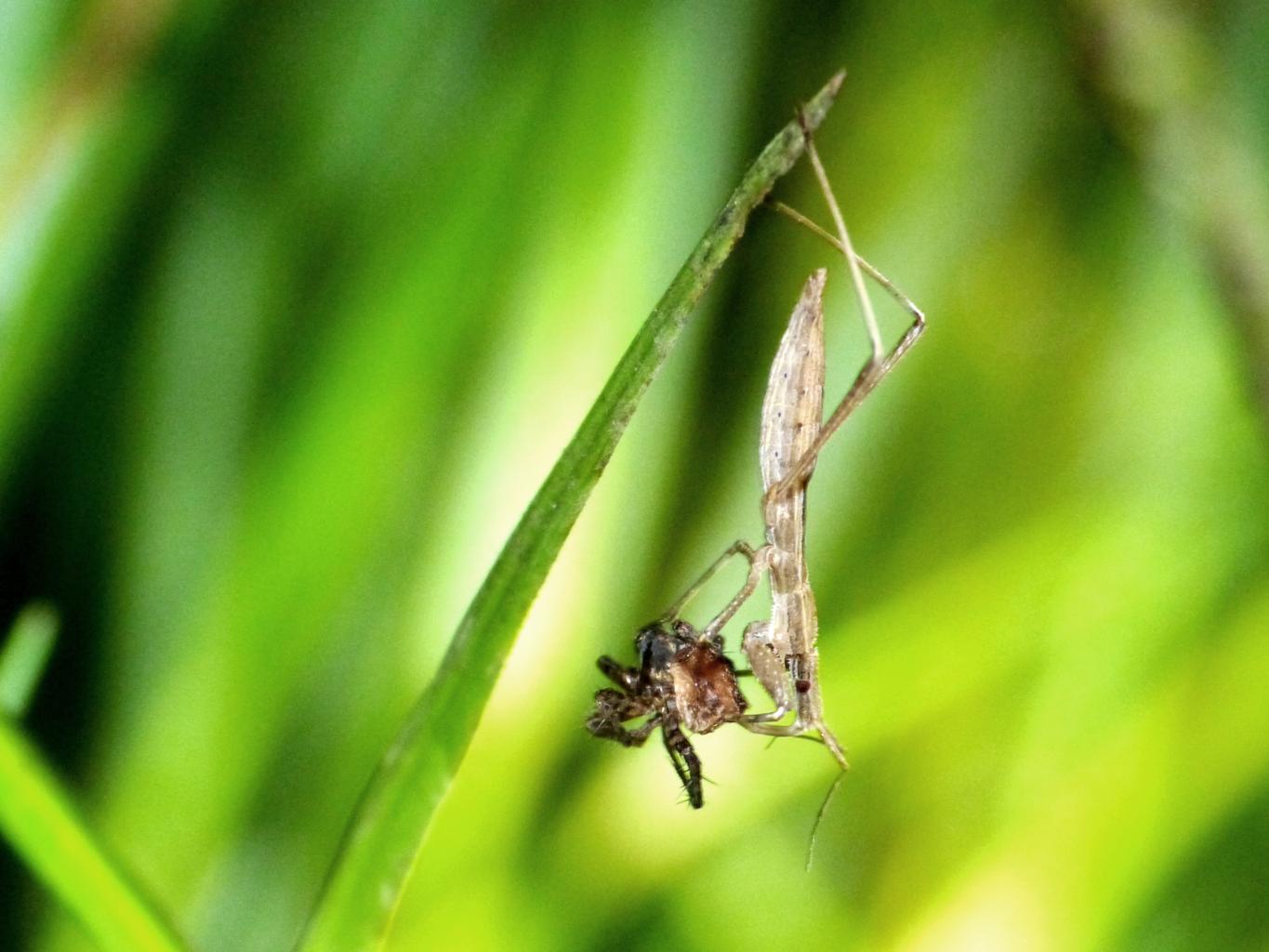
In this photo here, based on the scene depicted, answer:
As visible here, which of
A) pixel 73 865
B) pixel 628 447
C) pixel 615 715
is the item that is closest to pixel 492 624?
pixel 73 865

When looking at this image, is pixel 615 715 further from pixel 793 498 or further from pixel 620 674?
pixel 793 498

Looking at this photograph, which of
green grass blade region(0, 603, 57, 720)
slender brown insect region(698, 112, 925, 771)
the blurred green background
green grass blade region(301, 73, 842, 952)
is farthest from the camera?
the blurred green background

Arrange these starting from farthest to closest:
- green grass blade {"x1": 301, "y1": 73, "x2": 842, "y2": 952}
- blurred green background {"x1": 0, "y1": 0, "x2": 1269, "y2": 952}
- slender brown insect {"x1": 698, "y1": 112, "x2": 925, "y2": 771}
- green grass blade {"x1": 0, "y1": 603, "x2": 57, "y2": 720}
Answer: blurred green background {"x1": 0, "y1": 0, "x2": 1269, "y2": 952}
slender brown insect {"x1": 698, "y1": 112, "x2": 925, "y2": 771}
green grass blade {"x1": 0, "y1": 603, "x2": 57, "y2": 720}
green grass blade {"x1": 301, "y1": 73, "x2": 842, "y2": 952}

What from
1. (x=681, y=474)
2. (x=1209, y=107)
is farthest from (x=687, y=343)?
(x=1209, y=107)

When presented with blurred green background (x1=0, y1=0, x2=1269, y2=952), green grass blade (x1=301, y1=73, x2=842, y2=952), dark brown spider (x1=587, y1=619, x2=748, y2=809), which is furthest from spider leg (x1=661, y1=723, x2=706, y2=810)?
green grass blade (x1=301, y1=73, x2=842, y2=952)

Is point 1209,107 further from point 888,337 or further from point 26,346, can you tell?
point 26,346

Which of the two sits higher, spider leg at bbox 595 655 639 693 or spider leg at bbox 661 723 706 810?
spider leg at bbox 595 655 639 693

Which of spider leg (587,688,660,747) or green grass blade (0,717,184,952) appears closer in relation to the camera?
green grass blade (0,717,184,952)

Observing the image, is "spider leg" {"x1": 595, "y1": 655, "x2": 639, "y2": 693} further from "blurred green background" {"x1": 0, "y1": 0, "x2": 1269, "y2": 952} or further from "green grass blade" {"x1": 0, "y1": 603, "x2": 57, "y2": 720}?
"green grass blade" {"x1": 0, "y1": 603, "x2": 57, "y2": 720}
